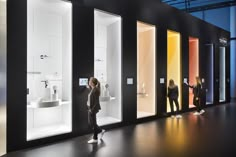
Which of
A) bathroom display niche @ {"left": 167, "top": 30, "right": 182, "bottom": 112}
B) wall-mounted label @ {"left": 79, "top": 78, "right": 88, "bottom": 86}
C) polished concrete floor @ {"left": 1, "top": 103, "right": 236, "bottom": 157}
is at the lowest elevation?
polished concrete floor @ {"left": 1, "top": 103, "right": 236, "bottom": 157}

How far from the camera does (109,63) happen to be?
707 cm

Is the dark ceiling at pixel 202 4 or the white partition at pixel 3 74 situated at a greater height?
the dark ceiling at pixel 202 4

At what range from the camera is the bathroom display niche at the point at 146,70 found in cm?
795

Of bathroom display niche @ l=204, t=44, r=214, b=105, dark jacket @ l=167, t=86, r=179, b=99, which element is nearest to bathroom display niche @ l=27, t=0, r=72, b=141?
dark jacket @ l=167, t=86, r=179, b=99

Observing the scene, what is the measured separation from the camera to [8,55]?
4.25 m

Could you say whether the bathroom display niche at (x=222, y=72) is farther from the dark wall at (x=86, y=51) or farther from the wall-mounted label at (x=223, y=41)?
the dark wall at (x=86, y=51)

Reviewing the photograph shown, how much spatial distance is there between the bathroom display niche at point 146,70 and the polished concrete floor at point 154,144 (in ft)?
5.27

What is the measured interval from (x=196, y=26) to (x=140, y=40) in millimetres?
3130

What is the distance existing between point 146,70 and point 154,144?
3833 mm

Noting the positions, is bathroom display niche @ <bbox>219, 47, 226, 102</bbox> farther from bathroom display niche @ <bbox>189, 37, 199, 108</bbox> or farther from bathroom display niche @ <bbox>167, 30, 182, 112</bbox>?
bathroom display niche @ <bbox>167, 30, 182, 112</bbox>

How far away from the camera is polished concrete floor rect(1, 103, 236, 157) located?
4.12 metres

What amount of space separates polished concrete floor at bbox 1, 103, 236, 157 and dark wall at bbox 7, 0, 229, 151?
0.47 m

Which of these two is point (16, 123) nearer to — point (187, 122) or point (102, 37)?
point (102, 37)

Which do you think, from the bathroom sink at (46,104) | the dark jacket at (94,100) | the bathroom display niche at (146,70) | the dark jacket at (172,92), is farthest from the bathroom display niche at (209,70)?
the bathroom sink at (46,104)
